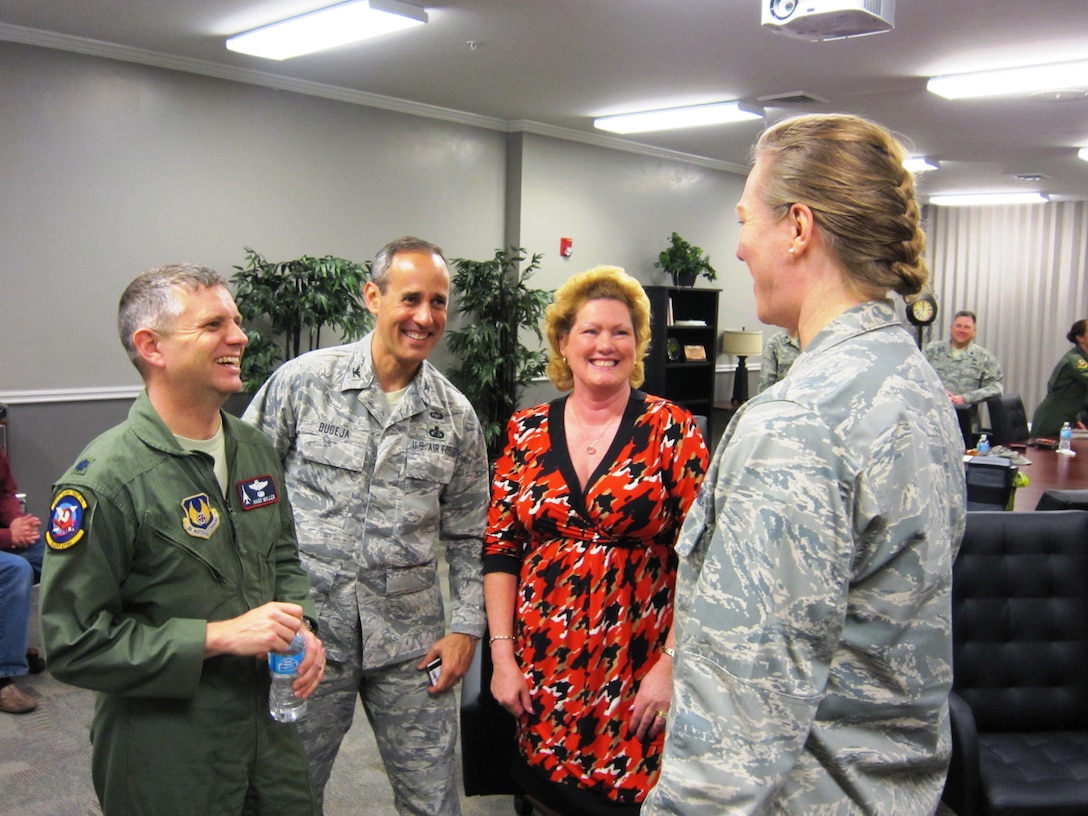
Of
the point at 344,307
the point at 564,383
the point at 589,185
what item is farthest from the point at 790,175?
the point at 589,185

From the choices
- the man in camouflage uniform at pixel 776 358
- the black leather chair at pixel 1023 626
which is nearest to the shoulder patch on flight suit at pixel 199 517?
the black leather chair at pixel 1023 626

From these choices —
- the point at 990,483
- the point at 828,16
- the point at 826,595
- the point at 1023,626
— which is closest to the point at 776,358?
the point at 990,483

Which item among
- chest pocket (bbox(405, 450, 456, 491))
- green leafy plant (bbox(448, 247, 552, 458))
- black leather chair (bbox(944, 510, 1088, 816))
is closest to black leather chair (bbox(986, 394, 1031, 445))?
green leafy plant (bbox(448, 247, 552, 458))

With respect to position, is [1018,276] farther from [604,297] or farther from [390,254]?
[390,254]

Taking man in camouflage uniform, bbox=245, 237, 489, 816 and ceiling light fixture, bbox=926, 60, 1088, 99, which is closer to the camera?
man in camouflage uniform, bbox=245, 237, 489, 816

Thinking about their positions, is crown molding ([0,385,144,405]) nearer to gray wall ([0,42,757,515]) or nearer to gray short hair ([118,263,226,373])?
gray wall ([0,42,757,515])

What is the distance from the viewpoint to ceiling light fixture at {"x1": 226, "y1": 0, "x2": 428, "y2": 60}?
4.12 m

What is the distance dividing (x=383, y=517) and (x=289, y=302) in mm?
3814

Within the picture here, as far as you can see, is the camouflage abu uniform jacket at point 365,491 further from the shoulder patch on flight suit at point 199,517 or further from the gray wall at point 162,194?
the gray wall at point 162,194

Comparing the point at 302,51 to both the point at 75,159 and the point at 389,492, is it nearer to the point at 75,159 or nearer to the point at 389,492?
the point at 75,159

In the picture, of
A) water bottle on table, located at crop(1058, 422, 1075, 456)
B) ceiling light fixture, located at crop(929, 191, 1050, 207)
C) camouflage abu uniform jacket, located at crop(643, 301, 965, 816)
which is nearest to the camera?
camouflage abu uniform jacket, located at crop(643, 301, 965, 816)

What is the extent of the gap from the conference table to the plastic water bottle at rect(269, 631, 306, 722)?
3477mm

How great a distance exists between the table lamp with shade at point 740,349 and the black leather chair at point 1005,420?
103 inches

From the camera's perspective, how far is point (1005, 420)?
648 cm
